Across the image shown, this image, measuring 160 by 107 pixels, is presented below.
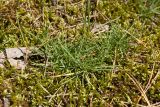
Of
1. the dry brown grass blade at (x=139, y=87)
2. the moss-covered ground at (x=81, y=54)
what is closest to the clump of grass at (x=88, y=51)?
the moss-covered ground at (x=81, y=54)

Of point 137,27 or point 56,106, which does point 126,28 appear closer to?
point 137,27

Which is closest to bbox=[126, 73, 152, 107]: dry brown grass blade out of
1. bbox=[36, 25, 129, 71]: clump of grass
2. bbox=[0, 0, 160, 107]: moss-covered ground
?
bbox=[0, 0, 160, 107]: moss-covered ground

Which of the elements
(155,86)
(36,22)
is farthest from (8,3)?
(155,86)

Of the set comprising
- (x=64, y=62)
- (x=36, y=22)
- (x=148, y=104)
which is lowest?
(x=148, y=104)

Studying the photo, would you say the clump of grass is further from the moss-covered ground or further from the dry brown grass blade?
the dry brown grass blade

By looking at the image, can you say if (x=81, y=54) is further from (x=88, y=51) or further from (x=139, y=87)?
(x=139, y=87)

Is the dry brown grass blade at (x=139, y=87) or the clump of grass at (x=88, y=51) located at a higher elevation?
the clump of grass at (x=88, y=51)

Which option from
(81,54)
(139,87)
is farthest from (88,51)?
(139,87)

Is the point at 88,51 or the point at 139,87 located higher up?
the point at 88,51

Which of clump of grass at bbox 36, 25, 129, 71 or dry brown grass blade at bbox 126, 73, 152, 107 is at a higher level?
clump of grass at bbox 36, 25, 129, 71

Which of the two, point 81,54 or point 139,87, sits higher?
point 81,54

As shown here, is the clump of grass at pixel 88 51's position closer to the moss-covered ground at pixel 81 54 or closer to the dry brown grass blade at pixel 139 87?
the moss-covered ground at pixel 81 54
